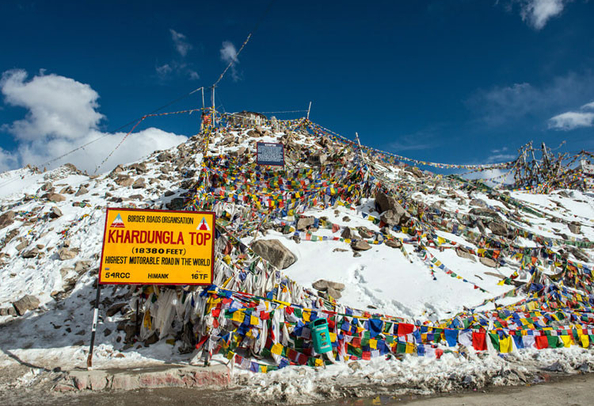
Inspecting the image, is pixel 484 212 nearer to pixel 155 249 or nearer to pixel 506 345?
pixel 506 345

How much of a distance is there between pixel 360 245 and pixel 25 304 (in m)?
12.0

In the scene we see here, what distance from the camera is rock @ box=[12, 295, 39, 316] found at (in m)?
10.7

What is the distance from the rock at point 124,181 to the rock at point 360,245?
1533 cm

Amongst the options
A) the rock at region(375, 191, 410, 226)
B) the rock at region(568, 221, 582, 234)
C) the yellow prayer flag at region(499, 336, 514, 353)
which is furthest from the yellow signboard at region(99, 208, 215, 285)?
the rock at region(568, 221, 582, 234)

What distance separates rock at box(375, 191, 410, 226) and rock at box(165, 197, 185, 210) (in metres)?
10.4

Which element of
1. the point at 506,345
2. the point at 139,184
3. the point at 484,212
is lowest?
the point at 506,345

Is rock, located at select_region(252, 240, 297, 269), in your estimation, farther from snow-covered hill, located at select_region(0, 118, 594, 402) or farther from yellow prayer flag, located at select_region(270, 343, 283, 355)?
yellow prayer flag, located at select_region(270, 343, 283, 355)

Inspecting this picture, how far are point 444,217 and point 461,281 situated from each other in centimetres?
603

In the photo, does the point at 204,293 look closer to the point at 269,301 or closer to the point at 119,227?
the point at 269,301

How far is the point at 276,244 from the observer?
12.3m

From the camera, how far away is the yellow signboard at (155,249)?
8172 millimetres

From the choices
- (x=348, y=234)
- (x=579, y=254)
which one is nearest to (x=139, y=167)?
(x=348, y=234)

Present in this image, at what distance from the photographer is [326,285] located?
1076 cm

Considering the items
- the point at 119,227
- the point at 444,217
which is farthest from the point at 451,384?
the point at 444,217
